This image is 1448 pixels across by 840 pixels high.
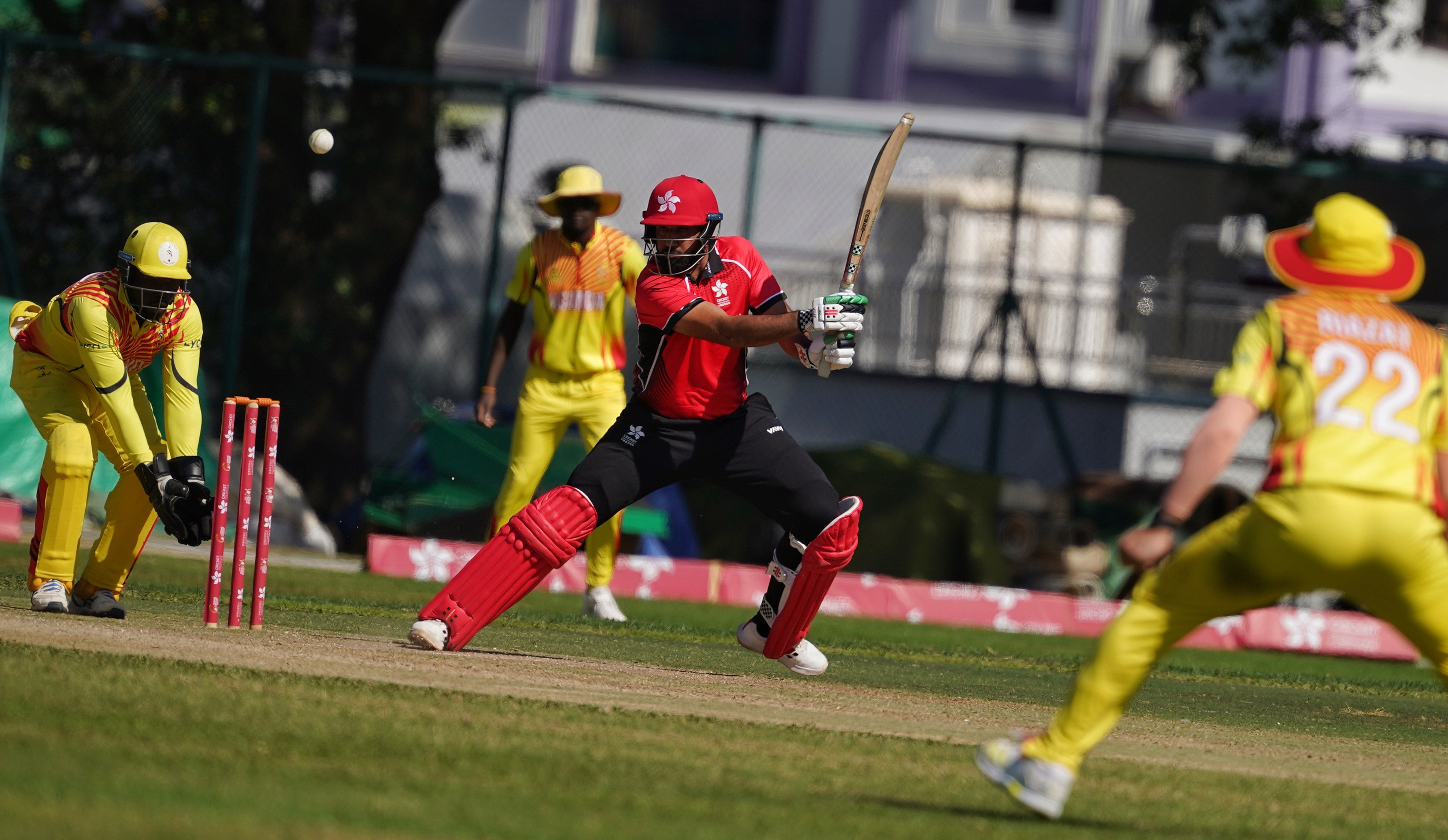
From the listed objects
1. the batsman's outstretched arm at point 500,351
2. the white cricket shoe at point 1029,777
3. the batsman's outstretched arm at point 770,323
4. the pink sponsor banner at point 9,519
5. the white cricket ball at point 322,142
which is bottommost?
the pink sponsor banner at point 9,519

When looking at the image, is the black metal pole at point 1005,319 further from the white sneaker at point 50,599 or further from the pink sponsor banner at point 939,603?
the white sneaker at point 50,599

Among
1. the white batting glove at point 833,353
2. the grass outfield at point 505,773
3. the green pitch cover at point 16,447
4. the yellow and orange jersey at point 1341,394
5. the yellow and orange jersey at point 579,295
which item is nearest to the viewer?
the grass outfield at point 505,773

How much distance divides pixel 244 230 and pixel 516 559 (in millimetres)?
8795

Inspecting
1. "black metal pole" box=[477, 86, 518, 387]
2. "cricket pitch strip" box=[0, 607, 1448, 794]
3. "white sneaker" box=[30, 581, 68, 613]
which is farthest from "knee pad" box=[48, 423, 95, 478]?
"black metal pole" box=[477, 86, 518, 387]

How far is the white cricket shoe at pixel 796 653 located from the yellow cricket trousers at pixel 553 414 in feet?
7.56

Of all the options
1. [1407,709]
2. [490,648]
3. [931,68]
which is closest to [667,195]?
[490,648]

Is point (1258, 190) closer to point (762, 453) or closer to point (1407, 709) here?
point (1407, 709)

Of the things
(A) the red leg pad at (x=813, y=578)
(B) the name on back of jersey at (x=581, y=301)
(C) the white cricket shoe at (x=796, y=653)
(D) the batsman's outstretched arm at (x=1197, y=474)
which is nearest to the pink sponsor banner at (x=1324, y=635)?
(B) the name on back of jersey at (x=581, y=301)

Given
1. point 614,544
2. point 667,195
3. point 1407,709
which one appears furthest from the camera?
point 614,544

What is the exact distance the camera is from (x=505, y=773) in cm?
511

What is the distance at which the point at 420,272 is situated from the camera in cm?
1702

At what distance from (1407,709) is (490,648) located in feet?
15.3

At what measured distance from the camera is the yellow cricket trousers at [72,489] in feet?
26.2

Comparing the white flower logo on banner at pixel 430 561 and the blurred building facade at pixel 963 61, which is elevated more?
the blurred building facade at pixel 963 61
